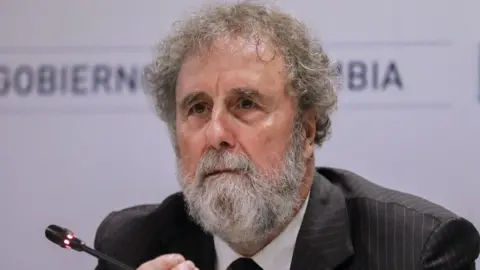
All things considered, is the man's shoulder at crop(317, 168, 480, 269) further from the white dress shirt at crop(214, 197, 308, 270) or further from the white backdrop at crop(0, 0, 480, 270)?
the white backdrop at crop(0, 0, 480, 270)

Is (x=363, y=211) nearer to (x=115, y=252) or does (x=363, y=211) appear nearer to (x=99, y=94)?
(x=115, y=252)

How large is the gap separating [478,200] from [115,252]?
81 cm

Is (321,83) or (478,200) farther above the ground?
(321,83)

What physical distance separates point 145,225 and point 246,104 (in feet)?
1.26

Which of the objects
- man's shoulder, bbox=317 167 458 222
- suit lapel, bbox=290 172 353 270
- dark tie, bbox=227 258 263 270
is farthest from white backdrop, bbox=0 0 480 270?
dark tie, bbox=227 258 263 270

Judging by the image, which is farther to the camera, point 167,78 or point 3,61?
point 3,61

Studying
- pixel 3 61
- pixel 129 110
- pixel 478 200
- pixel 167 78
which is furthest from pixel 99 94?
pixel 478 200

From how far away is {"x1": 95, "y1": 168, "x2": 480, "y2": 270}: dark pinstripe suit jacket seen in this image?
1.31 m

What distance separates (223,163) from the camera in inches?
49.8

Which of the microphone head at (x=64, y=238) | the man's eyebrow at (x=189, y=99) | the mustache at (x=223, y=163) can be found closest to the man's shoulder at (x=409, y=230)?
the mustache at (x=223, y=163)

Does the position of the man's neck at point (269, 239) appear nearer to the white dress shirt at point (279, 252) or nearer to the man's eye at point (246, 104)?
the white dress shirt at point (279, 252)

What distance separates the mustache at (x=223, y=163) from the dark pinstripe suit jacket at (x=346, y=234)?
0.20 meters

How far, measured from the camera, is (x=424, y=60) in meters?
1.71

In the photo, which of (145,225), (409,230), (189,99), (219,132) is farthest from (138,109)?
(409,230)
